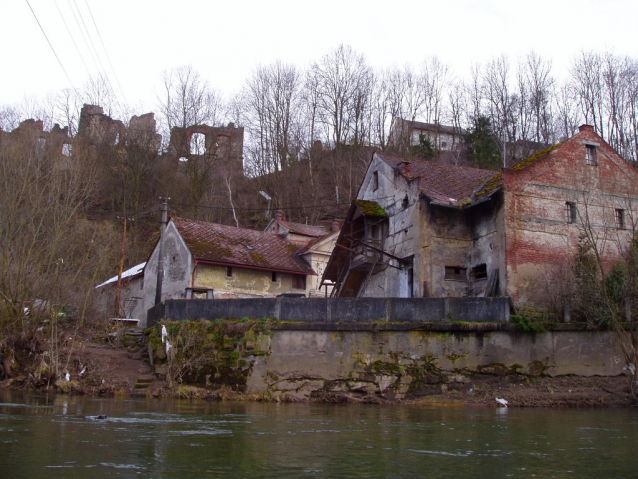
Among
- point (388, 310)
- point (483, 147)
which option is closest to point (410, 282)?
point (388, 310)

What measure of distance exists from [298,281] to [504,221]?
14747 millimetres

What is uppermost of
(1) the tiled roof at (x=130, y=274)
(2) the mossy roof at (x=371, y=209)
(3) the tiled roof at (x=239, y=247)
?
(2) the mossy roof at (x=371, y=209)

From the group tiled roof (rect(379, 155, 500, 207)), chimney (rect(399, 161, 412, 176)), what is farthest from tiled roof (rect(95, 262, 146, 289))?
chimney (rect(399, 161, 412, 176))

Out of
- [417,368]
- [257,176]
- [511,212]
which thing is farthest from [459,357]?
[257,176]

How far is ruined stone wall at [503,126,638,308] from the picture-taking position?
2356 centimetres

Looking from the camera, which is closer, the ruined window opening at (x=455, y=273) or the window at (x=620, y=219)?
the window at (x=620, y=219)

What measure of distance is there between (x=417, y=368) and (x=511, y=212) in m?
7.69

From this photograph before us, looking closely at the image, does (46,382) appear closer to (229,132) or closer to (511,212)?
(511,212)

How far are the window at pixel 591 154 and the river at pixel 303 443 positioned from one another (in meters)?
13.3

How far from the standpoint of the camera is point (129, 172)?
156 ft

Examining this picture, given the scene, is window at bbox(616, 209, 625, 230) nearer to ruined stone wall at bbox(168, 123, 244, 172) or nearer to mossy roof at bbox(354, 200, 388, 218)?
mossy roof at bbox(354, 200, 388, 218)

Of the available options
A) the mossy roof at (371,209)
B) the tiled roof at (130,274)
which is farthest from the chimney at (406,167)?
the tiled roof at (130,274)

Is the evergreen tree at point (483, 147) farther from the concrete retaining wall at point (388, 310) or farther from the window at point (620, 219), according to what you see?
the concrete retaining wall at point (388, 310)

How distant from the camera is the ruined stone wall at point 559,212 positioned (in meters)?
23.6
